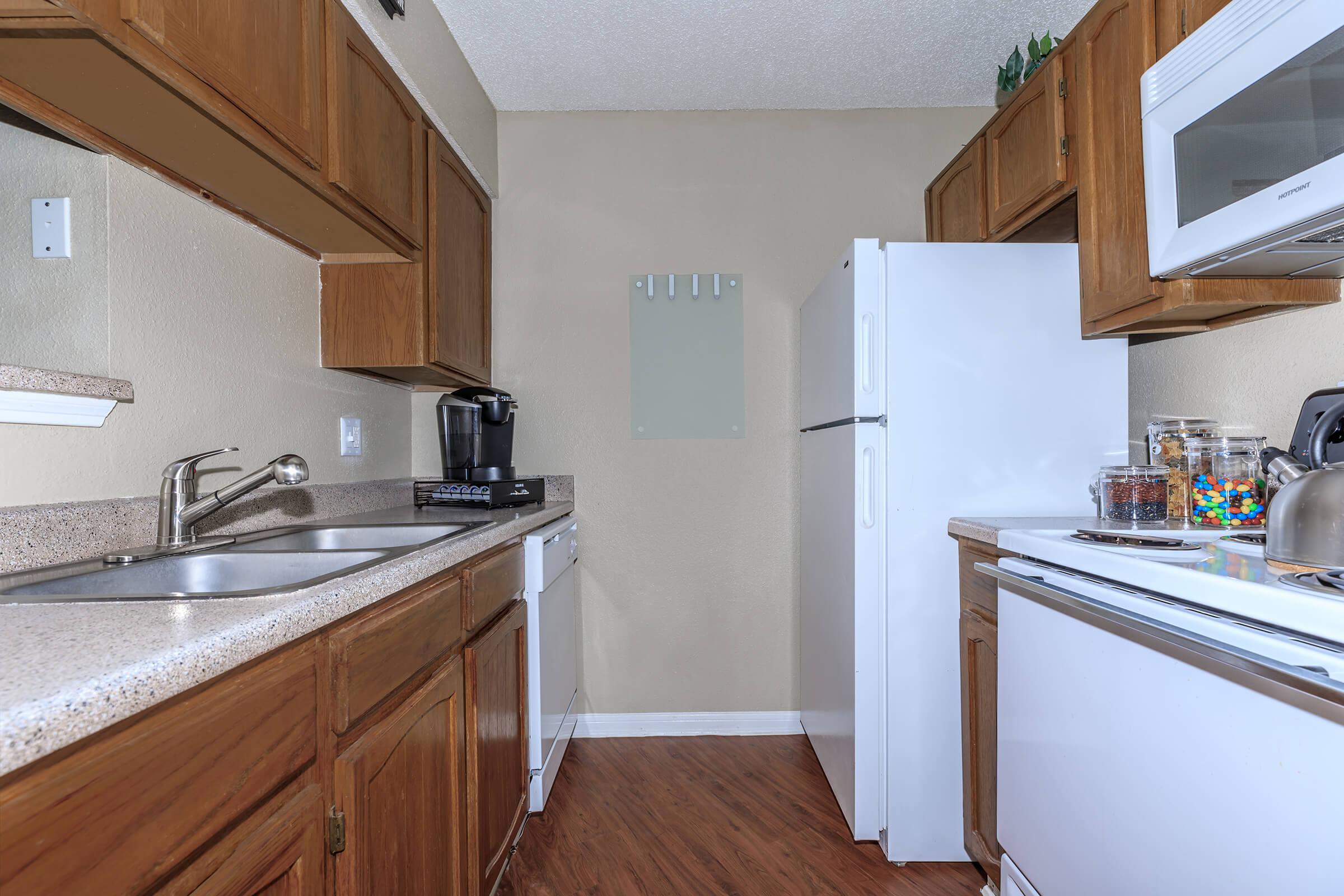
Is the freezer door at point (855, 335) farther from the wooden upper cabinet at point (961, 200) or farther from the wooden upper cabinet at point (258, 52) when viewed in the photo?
the wooden upper cabinet at point (258, 52)

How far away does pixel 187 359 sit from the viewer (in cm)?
139

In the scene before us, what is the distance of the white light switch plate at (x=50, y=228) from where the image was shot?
1166mm

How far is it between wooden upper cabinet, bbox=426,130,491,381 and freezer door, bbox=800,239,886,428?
119 cm

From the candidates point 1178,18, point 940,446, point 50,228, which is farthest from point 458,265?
point 1178,18

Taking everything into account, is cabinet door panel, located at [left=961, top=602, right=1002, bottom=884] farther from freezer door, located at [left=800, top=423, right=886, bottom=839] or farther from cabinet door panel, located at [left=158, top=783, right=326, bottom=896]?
cabinet door panel, located at [left=158, top=783, right=326, bottom=896]

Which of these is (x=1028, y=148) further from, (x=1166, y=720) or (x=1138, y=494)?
(x=1166, y=720)

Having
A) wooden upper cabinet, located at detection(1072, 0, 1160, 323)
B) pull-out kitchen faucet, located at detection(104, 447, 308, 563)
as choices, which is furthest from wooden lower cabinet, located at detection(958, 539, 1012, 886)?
pull-out kitchen faucet, located at detection(104, 447, 308, 563)

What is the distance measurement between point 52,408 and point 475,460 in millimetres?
1353

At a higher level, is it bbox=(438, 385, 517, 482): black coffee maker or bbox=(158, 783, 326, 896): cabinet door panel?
bbox=(438, 385, 517, 482): black coffee maker

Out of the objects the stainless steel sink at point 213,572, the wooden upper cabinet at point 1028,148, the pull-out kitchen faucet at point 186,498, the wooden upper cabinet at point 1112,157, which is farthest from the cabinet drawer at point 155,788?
the wooden upper cabinet at point 1028,148

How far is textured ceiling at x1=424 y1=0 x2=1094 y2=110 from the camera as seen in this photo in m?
2.12

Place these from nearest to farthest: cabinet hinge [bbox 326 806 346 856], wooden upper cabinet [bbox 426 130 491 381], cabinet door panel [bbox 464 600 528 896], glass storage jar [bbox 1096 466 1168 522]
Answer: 1. cabinet hinge [bbox 326 806 346 856]
2. cabinet door panel [bbox 464 600 528 896]
3. glass storage jar [bbox 1096 466 1168 522]
4. wooden upper cabinet [bbox 426 130 491 381]

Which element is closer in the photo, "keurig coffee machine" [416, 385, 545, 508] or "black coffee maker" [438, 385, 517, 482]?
"keurig coffee machine" [416, 385, 545, 508]

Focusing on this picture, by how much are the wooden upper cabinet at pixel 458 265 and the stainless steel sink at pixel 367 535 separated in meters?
0.61
